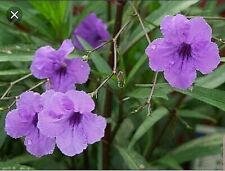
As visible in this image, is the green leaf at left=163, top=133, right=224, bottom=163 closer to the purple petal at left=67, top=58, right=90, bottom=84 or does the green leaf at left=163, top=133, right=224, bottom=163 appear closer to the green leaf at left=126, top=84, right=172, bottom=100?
the green leaf at left=126, top=84, right=172, bottom=100

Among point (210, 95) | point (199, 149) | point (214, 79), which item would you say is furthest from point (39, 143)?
point (199, 149)

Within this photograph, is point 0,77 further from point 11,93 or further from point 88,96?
point 88,96

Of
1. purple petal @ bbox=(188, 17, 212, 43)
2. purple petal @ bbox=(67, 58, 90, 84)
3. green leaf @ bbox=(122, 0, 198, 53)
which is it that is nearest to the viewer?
purple petal @ bbox=(188, 17, 212, 43)

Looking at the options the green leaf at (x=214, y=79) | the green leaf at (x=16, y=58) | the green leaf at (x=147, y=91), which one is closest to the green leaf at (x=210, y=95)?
the green leaf at (x=147, y=91)

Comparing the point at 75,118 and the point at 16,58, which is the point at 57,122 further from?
the point at 16,58

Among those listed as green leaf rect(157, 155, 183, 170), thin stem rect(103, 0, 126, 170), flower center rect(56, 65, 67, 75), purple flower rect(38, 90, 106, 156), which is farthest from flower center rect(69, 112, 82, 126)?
green leaf rect(157, 155, 183, 170)

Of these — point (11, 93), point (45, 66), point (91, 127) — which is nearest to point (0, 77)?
point (11, 93)
